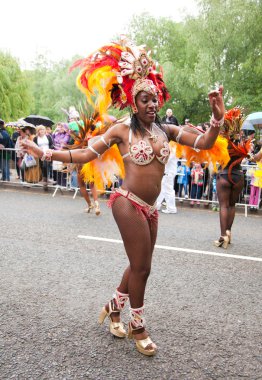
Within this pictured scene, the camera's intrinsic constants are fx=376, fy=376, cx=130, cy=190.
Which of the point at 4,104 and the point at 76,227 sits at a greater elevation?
the point at 4,104

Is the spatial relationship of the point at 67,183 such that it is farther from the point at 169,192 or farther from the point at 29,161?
the point at 169,192

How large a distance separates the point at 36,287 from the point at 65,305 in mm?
522

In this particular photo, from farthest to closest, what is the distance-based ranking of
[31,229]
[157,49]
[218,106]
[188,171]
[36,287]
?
1. [157,49]
2. [188,171]
3. [31,229]
4. [36,287]
5. [218,106]

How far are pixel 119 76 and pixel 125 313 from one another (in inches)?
79.8

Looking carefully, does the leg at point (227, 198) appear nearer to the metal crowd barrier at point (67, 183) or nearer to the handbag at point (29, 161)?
the metal crowd barrier at point (67, 183)

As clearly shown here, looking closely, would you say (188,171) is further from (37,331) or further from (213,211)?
(37,331)

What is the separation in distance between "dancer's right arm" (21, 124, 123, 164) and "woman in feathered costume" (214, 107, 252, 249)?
2.95 m

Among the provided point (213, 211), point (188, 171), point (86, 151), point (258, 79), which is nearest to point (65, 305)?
point (86, 151)

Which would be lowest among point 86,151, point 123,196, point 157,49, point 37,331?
point 37,331

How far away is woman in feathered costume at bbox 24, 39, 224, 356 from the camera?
273cm

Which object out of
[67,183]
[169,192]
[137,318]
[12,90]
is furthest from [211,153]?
[12,90]

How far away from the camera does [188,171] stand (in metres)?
9.85

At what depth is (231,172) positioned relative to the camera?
575 cm

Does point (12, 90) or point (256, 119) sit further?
point (12, 90)
